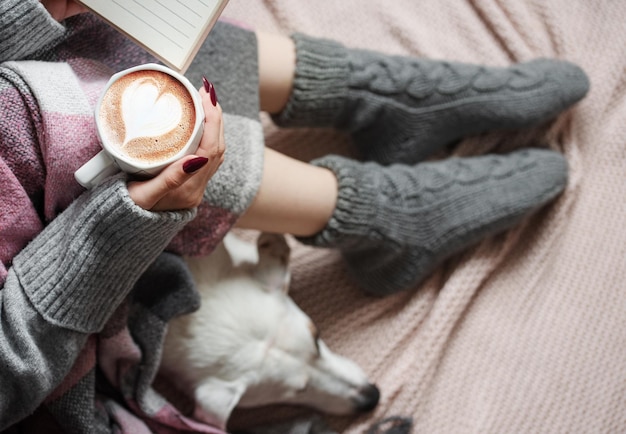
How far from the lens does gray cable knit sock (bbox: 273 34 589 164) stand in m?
0.88

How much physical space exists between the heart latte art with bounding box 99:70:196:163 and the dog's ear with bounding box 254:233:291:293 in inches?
13.5

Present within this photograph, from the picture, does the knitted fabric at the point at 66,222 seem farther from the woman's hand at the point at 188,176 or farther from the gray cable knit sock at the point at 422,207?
the gray cable knit sock at the point at 422,207

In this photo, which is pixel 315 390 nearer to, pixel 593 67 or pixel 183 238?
pixel 183 238

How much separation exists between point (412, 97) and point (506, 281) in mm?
337

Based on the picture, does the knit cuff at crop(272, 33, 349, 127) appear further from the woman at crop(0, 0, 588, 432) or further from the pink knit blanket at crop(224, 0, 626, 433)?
the pink knit blanket at crop(224, 0, 626, 433)

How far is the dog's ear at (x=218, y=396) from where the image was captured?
2.66 ft

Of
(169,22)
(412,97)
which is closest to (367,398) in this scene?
(412,97)

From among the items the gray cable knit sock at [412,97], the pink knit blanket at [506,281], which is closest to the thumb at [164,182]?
the gray cable knit sock at [412,97]

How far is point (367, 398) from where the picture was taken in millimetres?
892

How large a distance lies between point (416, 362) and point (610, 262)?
0.35 meters

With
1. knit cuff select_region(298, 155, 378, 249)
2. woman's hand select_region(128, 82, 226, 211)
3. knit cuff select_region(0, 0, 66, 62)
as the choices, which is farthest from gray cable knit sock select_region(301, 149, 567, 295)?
knit cuff select_region(0, 0, 66, 62)

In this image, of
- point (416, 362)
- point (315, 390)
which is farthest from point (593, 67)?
point (315, 390)

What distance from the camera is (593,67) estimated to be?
3.31 ft

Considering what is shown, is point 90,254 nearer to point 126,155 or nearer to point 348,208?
point 126,155
